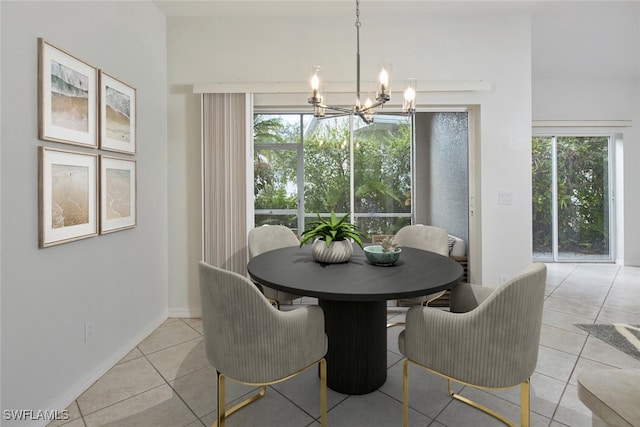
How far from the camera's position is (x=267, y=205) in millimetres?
3457

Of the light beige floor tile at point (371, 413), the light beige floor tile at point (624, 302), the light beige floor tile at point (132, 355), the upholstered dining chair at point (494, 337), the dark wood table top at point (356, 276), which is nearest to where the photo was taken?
the upholstered dining chair at point (494, 337)

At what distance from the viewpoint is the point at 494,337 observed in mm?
1211

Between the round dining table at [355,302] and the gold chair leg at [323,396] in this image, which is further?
the round dining table at [355,302]

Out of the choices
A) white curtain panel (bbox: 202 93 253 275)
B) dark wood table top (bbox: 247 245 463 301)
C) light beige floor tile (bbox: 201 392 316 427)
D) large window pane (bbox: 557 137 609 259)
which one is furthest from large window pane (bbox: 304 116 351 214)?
large window pane (bbox: 557 137 609 259)

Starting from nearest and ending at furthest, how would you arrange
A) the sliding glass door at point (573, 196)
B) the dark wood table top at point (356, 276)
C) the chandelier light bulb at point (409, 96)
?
1. the dark wood table top at point (356, 276)
2. the chandelier light bulb at point (409, 96)
3. the sliding glass door at point (573, 196)

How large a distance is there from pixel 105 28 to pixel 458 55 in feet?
9.61

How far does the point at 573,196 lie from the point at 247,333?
5768 millimetres

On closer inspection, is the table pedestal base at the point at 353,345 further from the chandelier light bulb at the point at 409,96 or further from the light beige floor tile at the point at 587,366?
the light beige floor tile at the point at 587,366

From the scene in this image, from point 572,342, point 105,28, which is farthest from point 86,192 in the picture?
point 572,342

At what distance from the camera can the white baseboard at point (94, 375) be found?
5.59 feet

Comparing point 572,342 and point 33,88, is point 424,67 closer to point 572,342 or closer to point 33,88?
point 572,342

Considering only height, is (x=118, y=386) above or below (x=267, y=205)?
below

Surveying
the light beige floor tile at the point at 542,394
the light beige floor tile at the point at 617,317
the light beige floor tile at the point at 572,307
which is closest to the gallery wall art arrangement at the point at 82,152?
the light beige floor tile at the point at 542,394

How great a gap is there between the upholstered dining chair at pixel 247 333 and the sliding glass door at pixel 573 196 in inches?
→ 202
